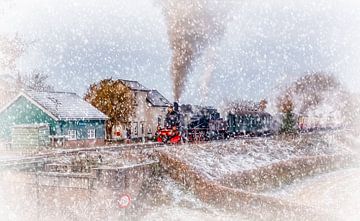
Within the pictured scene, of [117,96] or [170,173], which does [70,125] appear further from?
[170,173]

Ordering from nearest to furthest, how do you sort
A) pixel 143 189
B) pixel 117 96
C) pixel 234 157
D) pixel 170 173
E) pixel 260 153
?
pixel 143 189
pixel 170 173
pixel 234 157
pixel 260 153
pixel 117 96

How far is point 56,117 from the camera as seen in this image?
29562 millimetres

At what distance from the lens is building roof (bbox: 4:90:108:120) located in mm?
30172

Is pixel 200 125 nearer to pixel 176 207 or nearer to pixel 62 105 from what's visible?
pixel 62 105

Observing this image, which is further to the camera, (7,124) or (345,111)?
(345,111)

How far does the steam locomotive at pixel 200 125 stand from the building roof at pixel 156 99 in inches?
278

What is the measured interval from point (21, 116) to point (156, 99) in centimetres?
2146

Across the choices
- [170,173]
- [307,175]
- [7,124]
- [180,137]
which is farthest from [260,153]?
[7,124]

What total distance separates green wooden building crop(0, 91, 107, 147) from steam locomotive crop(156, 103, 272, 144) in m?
5.62

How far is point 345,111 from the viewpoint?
8031 centimetres

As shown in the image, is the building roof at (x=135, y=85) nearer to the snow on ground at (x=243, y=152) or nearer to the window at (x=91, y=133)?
the window at (x=91, y=133)

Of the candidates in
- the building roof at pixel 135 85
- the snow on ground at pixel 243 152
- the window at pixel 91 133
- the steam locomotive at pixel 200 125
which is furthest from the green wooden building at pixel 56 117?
the building roof at pixel 135 85

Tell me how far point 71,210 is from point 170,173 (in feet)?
19.0

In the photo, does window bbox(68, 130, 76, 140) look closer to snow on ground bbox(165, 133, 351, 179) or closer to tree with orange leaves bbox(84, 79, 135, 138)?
tree with orange leaves bbox(84, 79, 135, 138)
